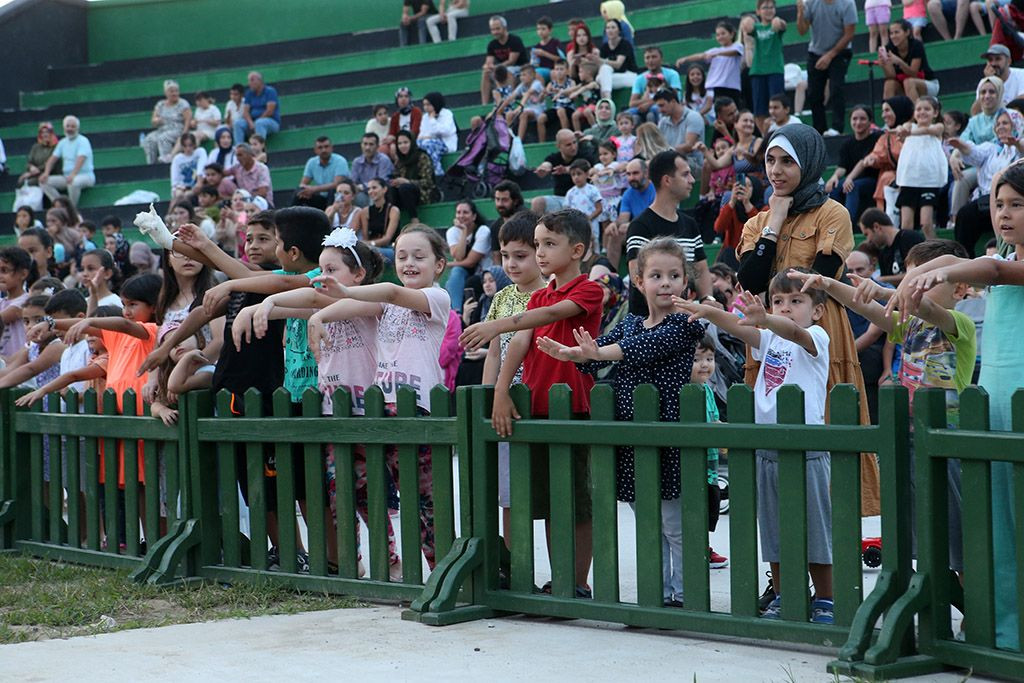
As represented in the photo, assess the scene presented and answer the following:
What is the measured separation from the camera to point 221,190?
17.5 meters

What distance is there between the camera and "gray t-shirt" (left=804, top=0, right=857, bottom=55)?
1441 centimetres

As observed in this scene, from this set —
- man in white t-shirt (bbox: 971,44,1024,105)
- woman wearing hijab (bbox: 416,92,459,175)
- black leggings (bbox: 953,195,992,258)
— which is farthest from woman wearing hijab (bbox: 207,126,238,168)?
black leggings (bbox: 953,195,992,258)

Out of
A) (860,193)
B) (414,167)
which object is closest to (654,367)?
(860,193)

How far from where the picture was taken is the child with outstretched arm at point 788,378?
458cm

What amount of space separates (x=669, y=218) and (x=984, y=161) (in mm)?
5363

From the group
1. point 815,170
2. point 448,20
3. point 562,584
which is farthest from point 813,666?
point 448,20

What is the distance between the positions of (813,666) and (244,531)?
3.46 m

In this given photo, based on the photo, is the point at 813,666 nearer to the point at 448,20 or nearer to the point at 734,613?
the point at 734,613

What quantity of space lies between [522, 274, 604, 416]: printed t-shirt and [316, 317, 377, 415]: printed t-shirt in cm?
93

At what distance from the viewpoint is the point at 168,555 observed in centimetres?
595

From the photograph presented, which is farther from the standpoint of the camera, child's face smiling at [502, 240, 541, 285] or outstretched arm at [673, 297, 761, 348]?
child's face smiling at [502, 240, 541, 285]

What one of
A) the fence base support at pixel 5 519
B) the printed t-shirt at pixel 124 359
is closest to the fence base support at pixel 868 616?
the printed t-shirt at pixel 124 359

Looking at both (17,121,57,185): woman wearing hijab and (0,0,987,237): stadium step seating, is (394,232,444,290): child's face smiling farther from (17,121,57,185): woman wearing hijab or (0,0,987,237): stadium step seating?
(17,121,57,185): woman wearing hijab

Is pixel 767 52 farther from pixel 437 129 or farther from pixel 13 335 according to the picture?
pixel 13 335
